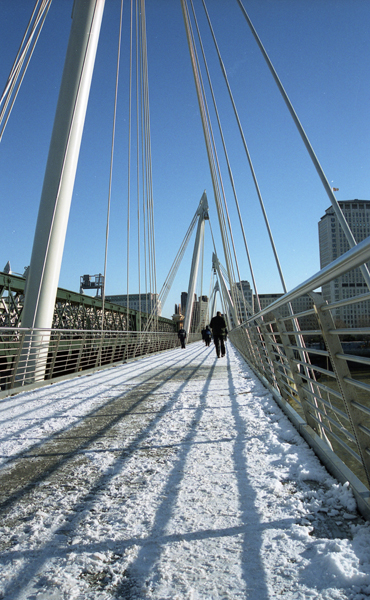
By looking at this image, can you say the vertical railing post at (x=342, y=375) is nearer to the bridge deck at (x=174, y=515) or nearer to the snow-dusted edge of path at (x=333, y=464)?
the snow-dusted edge of path at (x=333, y=464)

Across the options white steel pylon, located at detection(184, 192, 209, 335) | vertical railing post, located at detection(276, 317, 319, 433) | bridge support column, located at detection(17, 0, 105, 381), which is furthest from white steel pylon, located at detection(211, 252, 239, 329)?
vertical railing post, located at detection(276, 317, 319, 433)

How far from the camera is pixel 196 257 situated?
36.6 meters

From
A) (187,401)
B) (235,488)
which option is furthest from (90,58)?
(235,488)

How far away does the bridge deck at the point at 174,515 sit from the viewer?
4.72ft

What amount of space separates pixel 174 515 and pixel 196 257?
35.0 metres

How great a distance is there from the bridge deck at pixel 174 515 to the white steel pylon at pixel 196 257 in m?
32.3

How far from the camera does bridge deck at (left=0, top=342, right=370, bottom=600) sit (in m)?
1.44

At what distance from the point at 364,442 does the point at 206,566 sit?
0.93 m

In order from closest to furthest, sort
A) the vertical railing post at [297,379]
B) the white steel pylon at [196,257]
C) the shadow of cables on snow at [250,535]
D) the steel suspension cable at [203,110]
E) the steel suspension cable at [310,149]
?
Answer: the shadow of cables on snow at [250,535] < the vertical railing post at [297,379] < the steel suspension cable at [310,149] < the steel suspension cable at [203,110] < the white steel pylon at [196,257]

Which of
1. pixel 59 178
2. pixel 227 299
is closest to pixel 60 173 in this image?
pixel 59 178

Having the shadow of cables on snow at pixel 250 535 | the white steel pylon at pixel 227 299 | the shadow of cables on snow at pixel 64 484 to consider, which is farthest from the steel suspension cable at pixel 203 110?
the shadow of cables on snow at pixel 250 535

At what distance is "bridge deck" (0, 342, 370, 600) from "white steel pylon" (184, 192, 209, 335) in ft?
106

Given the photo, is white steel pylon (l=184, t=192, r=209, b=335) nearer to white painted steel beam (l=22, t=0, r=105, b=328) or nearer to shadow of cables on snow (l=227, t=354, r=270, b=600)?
white painted steel beam (l=22, t=0, r=105, b=328)

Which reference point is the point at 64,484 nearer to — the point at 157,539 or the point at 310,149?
the point at 157,539
